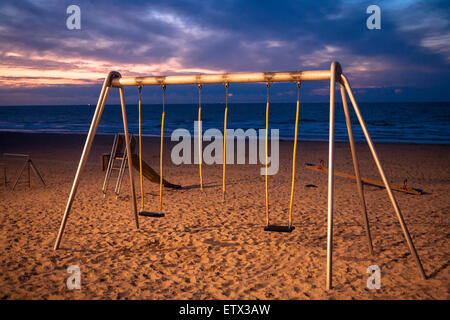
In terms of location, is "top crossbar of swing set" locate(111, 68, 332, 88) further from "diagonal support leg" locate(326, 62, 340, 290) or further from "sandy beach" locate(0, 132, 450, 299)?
"sandy beach" locate(0, 132, 450, 299)

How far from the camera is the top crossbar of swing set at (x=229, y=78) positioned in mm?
3316

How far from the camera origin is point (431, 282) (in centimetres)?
312

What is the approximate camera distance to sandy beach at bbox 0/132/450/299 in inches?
120

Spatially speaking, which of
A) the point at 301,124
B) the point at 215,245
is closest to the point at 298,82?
the point at 215,245

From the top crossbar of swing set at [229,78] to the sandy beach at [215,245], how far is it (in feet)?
6.63

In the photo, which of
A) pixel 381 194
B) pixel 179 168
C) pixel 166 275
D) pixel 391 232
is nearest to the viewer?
pixel 166 275

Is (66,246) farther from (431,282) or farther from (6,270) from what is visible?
(431,282)

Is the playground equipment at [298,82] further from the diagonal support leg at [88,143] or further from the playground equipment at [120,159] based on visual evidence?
the playground equipment at [120,159]

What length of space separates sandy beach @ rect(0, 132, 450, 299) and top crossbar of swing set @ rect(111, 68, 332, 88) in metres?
2.02

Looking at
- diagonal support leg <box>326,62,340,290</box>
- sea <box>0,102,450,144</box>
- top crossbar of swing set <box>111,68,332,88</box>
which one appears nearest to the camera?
diagonal support leg <box>326,62,340,290</box>

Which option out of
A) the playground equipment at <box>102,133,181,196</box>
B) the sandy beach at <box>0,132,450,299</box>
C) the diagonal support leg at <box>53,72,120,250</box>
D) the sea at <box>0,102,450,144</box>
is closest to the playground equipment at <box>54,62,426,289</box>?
the diagonal support leg at <box>53,72,120,250</box>
